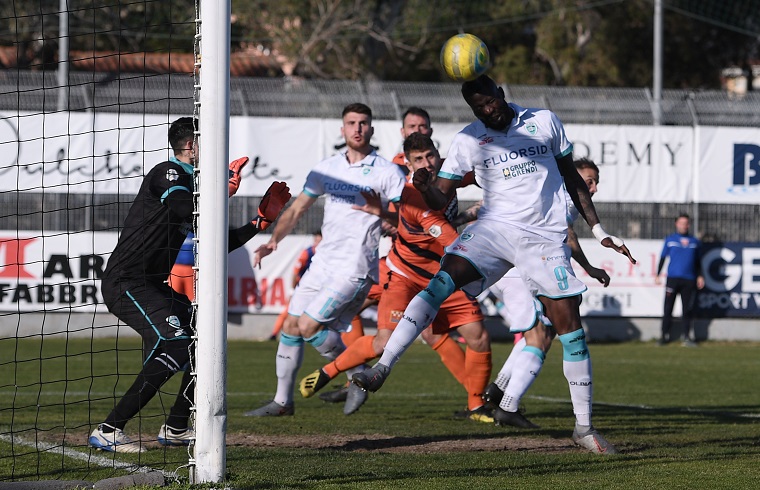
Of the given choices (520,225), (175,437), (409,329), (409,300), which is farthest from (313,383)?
(520,225)

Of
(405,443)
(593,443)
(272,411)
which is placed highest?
(593,443)

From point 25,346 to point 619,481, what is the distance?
14348mm

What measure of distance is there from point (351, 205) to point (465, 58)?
293 centimetres

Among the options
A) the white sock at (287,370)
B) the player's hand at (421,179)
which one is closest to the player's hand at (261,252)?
the white sock at (287,370)

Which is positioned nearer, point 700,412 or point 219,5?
point 219,5

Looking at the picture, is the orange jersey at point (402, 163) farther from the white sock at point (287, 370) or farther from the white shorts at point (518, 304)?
the white sock at point (287, 370)

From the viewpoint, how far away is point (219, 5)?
538cm

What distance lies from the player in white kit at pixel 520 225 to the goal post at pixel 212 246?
186 centimetres

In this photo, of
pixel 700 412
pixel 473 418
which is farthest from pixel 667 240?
pixel 473 418

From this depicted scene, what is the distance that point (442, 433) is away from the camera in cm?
823

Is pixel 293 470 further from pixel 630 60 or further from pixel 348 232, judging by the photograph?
pixel 630 60

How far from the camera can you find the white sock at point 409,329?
7000 millimetres

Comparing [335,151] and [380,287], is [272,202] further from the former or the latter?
[335,151]

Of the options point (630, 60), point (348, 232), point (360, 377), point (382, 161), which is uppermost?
point (630, 60)
